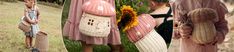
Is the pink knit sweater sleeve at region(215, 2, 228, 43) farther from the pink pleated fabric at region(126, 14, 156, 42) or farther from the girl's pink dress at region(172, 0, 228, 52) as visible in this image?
the pink pleated fabric at region(126, 14, 156, 42)

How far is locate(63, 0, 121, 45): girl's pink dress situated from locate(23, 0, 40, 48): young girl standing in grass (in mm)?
702

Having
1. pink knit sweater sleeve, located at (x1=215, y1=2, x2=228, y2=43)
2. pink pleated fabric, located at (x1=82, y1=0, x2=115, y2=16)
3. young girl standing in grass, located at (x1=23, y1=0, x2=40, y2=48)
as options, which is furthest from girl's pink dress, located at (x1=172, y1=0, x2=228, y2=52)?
young girl standing in grass, located at (x1=23, y1=0, x2=40, y2=48)

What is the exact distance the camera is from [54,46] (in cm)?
218

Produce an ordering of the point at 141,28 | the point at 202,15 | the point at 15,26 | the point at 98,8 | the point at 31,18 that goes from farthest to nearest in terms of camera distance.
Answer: the point at 15,26
the point at 31,18
the point at 141,28
the point at 98,8
the point at 202,15

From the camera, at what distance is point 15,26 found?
239 centimetres

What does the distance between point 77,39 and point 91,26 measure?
0.07m

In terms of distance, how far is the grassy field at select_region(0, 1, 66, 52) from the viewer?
7.20ft

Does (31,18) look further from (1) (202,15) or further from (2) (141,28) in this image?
(1) (202,15)

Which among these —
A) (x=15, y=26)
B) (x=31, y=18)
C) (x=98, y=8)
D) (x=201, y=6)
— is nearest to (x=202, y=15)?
(x=201, y=6)

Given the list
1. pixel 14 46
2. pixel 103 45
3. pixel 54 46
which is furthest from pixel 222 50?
pixel 14 46

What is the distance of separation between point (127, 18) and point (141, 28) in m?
0.06

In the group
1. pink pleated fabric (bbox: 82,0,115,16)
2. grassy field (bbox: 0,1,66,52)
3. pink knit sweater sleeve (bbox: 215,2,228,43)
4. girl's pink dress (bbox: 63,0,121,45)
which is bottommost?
grassy field (bbox: 0,1,66,52)

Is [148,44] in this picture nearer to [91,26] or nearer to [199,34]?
[91,26]

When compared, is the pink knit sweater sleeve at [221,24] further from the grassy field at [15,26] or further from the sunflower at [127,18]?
the grassy field at [15,26]
